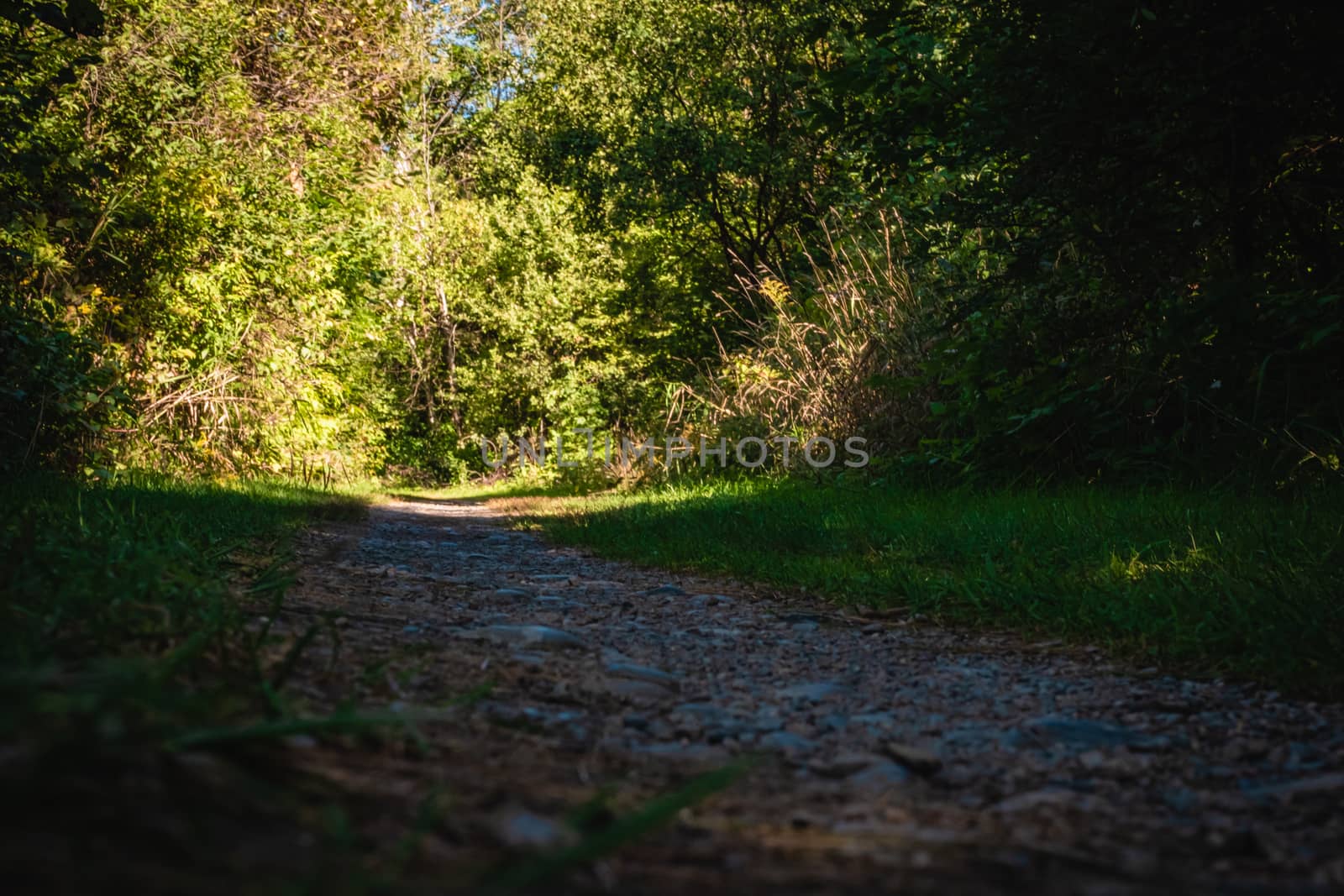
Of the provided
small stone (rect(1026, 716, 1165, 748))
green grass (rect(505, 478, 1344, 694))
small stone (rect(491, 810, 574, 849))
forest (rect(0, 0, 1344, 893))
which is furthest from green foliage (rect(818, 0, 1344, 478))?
small stone (rect(491, 810, 574, 849))

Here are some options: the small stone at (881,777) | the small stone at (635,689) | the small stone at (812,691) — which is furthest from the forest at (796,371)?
the small stone at (812,691)

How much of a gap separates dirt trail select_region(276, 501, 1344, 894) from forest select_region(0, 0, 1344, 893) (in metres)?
0.08

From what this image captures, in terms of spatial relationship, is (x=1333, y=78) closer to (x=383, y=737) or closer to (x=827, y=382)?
(x=827, y=382)

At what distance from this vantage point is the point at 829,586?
4.86 meters

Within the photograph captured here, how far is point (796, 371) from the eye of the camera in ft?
35.9

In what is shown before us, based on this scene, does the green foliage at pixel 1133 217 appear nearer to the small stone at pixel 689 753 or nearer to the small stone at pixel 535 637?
the small stone at pixel 535 637

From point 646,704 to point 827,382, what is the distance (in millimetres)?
8079

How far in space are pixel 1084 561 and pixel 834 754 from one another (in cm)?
268

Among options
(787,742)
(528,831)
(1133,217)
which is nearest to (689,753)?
(787,742)

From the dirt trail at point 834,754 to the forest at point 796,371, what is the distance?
8 cm

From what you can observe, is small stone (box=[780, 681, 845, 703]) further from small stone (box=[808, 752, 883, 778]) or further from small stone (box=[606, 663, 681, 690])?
small stone (box=[808, 752, 883, 778])

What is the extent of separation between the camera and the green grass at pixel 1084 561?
317cm

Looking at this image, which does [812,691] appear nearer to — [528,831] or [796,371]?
[528,831]

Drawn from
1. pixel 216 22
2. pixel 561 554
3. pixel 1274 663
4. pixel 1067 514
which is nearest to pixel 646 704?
pixel 1274 663
